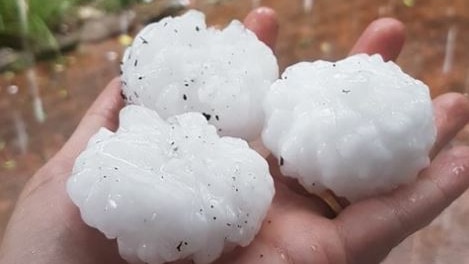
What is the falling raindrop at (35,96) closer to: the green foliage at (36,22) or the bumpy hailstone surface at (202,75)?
the green foliage at (36,22)

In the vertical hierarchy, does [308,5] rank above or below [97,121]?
below

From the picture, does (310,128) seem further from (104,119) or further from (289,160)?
(104,119)

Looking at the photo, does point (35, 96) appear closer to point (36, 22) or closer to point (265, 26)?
point (36, 22)

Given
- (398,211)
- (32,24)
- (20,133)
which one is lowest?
(20,133)

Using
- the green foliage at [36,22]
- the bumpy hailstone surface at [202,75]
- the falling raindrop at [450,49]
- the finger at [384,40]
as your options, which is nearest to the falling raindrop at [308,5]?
the falling raindrop at [450,49]

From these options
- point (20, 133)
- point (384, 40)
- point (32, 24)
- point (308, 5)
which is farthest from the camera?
point (308, 5)

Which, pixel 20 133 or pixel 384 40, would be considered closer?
pixel 384 40

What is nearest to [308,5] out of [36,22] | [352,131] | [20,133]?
[36,22]
